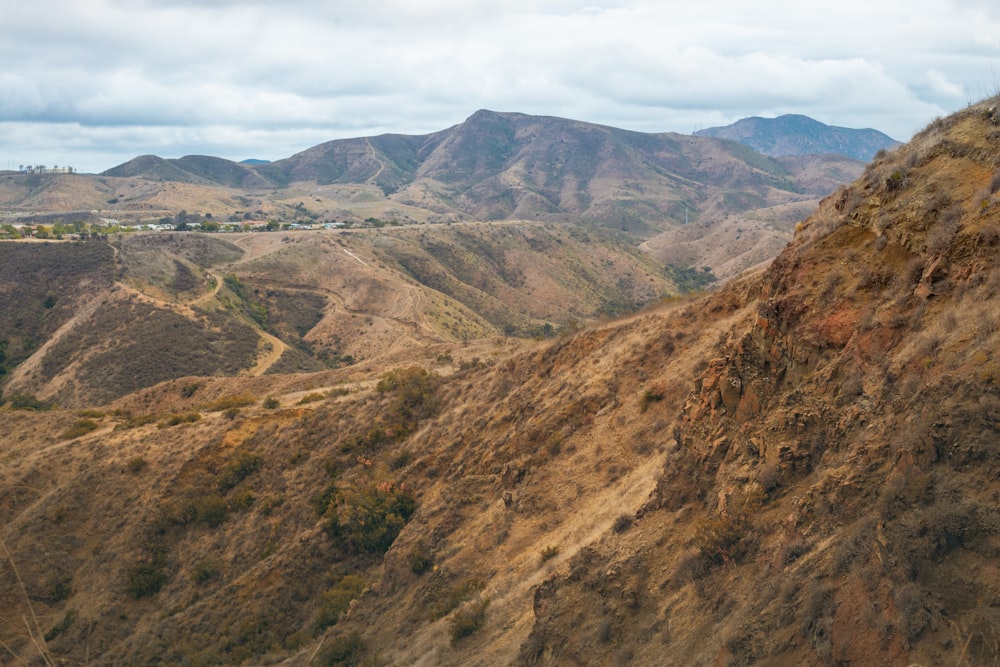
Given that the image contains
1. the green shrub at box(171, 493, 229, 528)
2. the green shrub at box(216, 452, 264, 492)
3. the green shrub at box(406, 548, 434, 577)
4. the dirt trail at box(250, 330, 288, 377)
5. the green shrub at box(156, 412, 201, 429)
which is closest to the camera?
the green shrub at box(406, 548, 434, 577)

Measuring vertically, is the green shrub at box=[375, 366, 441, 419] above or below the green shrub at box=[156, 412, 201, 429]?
above

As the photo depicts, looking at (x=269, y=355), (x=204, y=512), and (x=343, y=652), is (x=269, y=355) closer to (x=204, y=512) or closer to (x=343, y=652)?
(x=204, y=512)

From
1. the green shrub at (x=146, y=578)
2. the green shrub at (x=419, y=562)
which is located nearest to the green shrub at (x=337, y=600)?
the green shrub at (x=419, y=562)

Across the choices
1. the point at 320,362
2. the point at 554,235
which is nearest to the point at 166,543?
the point at 320,362

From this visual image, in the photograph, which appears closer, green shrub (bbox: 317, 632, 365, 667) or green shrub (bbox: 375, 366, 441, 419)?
green shrub (bbox: 317, 632, 365, 667)

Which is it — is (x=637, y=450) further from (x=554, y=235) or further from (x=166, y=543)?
(x=554, y=235)

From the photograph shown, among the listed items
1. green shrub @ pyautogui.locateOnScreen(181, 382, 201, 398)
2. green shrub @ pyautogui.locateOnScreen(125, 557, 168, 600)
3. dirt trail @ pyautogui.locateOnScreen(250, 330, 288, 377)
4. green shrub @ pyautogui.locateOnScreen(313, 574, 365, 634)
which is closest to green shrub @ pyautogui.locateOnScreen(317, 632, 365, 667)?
green shrub @ pyautogui.locateOnScreen(313, 574, 365, 634)

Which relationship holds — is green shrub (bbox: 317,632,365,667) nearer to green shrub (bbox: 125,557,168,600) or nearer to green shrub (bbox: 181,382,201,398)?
green shrub (bbox: 125,557,168,600)

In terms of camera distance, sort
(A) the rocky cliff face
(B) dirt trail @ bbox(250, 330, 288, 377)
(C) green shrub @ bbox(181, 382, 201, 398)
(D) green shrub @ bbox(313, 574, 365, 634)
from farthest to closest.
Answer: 1. (B) dirt trail @ bbox(250, 330, 288, 377)
2. (C) green shrub @ bbox(181, 382, 201, 398)
3. (D) green shrub @ bbox(313, 574, 365, 634)
4. (A) the rocky cliff face

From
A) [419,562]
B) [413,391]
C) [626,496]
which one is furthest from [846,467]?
[413,391]
